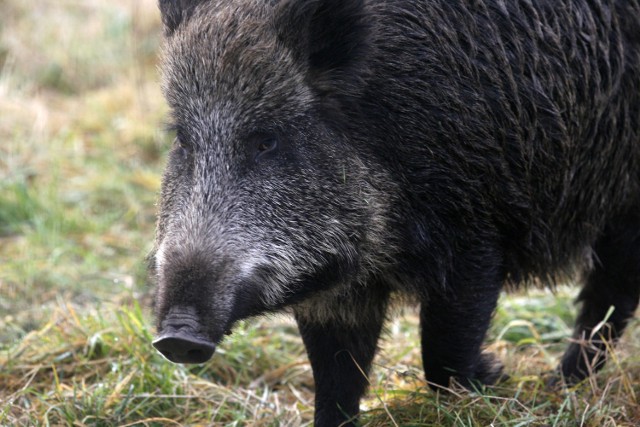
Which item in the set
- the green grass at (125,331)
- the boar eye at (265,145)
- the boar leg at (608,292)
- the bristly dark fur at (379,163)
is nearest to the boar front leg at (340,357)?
the bristly dark fur at (379,163)

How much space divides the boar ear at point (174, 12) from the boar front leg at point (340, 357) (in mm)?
1260

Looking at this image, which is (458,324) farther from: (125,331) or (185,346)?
(125,331)

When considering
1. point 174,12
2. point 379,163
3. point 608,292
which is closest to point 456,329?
point 379,163

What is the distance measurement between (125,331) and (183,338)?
1.87 meters

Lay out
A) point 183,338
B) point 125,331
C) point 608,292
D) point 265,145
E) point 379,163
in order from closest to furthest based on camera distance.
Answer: point 183,338 → point 265,145 → point 379,163 → point 608,292 → point 125,331

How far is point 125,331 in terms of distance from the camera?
197 inches

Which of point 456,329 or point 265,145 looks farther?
point 456,329

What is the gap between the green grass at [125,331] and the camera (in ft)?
14.1

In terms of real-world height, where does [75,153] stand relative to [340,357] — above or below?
above

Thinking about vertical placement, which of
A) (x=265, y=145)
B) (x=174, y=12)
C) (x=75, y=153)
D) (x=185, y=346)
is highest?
(x=174, y=12)

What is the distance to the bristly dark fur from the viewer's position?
3629mm

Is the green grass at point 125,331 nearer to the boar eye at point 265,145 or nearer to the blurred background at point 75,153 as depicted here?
the blurred background at point 75,153

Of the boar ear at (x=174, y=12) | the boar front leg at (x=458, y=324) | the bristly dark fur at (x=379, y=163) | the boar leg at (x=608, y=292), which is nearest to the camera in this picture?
the bristly dark fur at (x=379, y=163)

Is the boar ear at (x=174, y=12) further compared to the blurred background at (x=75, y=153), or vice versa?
the blurred background at (x=75, y=153)
